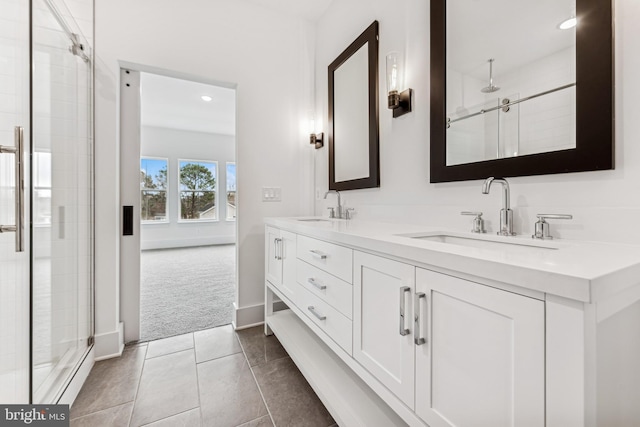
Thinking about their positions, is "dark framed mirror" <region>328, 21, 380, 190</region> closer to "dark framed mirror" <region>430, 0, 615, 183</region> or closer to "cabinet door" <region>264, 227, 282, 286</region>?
"dark framed mirror" <region>430, 0, 615, 183</region>

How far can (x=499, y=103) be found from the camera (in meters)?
1.12

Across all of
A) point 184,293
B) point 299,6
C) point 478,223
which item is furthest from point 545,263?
point 184,293

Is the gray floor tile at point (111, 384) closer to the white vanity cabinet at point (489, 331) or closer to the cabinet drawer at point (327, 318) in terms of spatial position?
the cabinet drawer at point (327, 318)

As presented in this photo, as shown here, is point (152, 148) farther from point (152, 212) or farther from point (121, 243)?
point (121, 243)

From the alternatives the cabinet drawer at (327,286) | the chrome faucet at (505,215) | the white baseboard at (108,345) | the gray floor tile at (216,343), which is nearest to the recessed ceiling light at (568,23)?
the chrome faucet at (505,215)

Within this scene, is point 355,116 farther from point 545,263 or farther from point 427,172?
point 545,263

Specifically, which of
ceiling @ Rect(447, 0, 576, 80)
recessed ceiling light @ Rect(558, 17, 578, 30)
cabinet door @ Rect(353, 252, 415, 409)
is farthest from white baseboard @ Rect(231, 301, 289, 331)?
recessed ceiling light @ Rect(558, 17, 578, 30)

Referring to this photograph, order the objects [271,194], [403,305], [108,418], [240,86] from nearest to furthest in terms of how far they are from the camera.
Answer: [403,305] → [108,418] → [240,86] → [271,194]

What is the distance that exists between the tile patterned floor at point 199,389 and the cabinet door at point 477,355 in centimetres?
80

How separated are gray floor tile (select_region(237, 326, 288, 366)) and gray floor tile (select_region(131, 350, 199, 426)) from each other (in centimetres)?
35

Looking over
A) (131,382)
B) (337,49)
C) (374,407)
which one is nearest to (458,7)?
(337,49)

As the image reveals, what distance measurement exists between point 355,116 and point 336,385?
1.70 metres

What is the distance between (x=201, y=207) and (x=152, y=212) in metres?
1.01

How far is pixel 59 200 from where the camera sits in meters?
1.50
